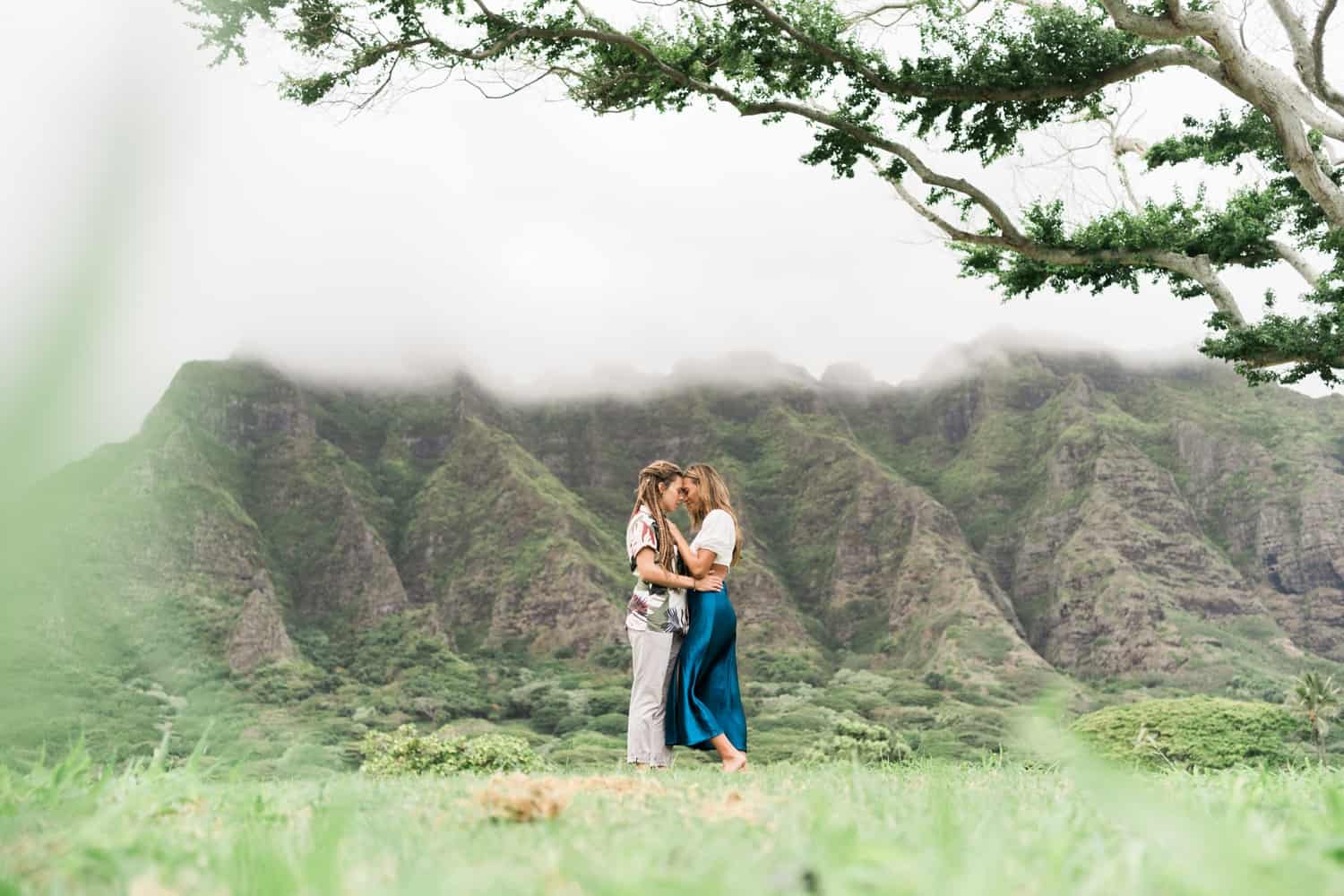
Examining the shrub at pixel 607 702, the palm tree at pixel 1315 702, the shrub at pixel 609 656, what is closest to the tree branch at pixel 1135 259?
the palm tree at pixel 1315 702

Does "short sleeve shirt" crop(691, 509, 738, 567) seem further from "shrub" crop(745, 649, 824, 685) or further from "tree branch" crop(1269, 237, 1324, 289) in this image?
"shrub" crop(745, 649, 824, 685)

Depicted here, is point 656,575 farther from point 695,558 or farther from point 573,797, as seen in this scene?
point 573,797

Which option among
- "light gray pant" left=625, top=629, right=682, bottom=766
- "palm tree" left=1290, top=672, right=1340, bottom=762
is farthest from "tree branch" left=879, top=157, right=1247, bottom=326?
"palm tree" left=1290, top=672, right=1340, bottom=762

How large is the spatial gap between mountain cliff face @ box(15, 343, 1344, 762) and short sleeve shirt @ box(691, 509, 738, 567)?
7561 cm

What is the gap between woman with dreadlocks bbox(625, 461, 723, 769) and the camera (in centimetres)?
784

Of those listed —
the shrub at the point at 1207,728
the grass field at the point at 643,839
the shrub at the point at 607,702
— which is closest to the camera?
the grass field at the point at 643,839

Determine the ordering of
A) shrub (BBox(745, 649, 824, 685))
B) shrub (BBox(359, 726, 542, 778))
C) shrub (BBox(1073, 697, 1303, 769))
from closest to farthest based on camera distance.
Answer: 1. shrub (BBox(359, 726, 542, 778))
2. shrub (BBox(1073, 697, 1303, 769))
3. shrub (BBox(745, 649, 824, 685))

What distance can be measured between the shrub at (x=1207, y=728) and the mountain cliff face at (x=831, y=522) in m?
41.4

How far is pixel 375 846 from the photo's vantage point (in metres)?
1.99

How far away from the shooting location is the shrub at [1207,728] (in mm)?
34094

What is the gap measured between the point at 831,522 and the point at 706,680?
102398 mm

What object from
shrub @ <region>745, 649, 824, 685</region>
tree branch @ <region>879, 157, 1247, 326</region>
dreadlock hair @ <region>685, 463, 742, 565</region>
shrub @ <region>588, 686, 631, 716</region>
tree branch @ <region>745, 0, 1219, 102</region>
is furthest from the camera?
→ shrub @ <region>745, 649, 824, 685</region>

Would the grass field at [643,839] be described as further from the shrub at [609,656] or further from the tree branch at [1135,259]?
the shrub at [609,656]

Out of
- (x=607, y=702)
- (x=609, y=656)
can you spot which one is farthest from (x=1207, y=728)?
(x=609, y=656)
